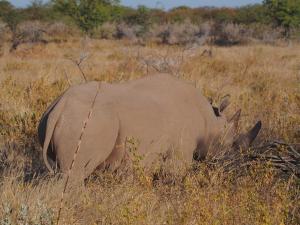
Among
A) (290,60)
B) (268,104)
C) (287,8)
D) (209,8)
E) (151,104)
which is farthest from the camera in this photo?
(209,8)

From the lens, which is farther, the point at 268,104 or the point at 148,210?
the point at 268,104

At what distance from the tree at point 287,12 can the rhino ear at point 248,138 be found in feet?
75.6

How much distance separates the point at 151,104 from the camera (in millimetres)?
4867

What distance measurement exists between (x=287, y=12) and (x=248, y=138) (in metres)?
23.7

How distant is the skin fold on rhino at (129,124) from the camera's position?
4328mm

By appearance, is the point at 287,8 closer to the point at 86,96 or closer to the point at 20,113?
the point at 20,113

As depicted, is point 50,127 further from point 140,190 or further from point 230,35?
point 230,35

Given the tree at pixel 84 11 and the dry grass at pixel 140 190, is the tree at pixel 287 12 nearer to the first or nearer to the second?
the tree at pixel 84 11

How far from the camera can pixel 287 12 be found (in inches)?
1094

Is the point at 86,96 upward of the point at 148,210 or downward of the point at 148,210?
upward

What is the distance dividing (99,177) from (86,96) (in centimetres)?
69

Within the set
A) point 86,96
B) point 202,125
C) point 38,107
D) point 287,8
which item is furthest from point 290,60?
point 287,8

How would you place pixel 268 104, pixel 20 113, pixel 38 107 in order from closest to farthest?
pixel 20 113
pixel 38 107
pixel 268 104

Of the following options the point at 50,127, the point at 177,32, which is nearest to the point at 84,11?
the point at 177,32
